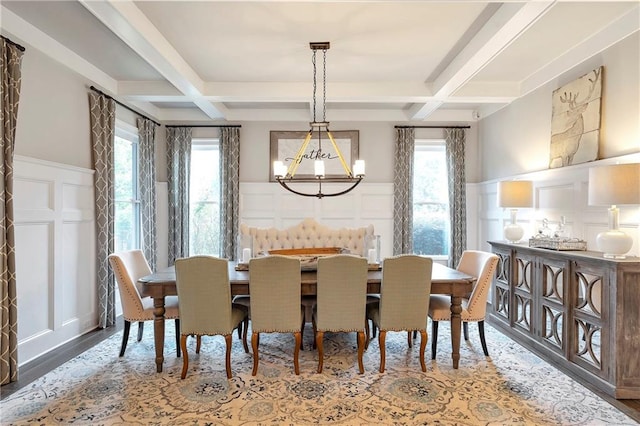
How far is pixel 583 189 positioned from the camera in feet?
11.0

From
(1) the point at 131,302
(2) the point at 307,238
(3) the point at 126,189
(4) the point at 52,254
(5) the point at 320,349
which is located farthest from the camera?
(3) the point at 126,189

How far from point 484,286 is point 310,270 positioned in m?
1.53

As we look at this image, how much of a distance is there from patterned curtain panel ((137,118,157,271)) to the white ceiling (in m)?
0.34

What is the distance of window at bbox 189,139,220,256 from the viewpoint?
18.7ft

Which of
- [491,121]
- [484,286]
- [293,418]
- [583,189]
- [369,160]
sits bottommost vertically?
[293,418]

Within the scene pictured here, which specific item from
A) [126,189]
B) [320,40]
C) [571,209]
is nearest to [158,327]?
[126,189]

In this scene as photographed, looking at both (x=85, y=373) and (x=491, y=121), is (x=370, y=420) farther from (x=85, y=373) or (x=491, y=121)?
(x=491, y=121)

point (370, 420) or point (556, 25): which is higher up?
point (556, 25)

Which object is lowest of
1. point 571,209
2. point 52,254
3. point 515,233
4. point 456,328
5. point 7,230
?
point 456,328

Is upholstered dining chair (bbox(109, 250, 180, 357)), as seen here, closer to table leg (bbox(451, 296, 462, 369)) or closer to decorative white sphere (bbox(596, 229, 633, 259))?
table leg (bbox(451, 296, 462, 369))

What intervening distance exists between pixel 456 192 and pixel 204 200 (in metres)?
3.95

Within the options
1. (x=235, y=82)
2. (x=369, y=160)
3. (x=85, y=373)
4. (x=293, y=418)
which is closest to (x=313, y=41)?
(x=235, y=82)

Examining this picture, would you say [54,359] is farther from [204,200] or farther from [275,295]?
[204,200]

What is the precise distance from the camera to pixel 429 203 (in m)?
5.73
